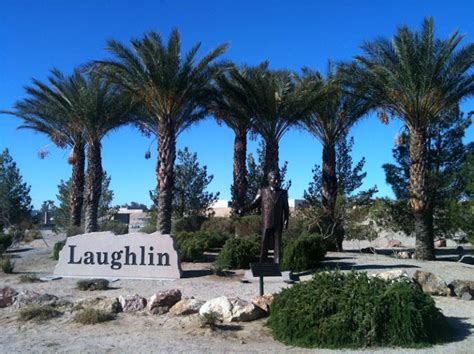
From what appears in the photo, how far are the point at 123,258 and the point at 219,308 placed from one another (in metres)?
6.22

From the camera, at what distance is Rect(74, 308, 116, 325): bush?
873cm

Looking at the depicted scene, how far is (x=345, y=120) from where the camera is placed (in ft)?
77.3

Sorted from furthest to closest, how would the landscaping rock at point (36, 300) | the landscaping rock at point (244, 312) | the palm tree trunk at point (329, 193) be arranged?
1. the palm tree trunk at point (329, 193)
2. the landscaping rock at point (36, 300)
3. the landscaping rock at point (244, 312)

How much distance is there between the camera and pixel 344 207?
2302 cm

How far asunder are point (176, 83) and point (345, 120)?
8120mm

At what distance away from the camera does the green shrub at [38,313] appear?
9.08 meters

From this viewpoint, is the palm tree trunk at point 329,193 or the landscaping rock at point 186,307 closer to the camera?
the landscaping rock at point 186,307

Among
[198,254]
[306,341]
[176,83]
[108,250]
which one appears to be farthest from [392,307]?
[176,83]

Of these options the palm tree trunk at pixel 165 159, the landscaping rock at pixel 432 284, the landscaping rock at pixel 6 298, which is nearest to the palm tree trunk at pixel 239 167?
the palm tree trunk at pixel 165 159

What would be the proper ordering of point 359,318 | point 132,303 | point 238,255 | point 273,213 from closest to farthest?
point 359,318 → point 132,303 → point 273,213 → point 238,255

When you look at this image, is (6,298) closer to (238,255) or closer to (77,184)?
(238,255)

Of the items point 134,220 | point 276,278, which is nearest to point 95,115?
point 276,278

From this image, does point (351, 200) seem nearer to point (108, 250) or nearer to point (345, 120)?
point (345, 120)

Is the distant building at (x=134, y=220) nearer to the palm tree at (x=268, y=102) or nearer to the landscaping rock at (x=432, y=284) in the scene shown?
the palm tree at (x=268, y=102)
